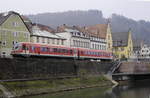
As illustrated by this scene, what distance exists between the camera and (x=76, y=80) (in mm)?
55875

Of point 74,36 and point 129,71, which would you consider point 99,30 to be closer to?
point 74,36

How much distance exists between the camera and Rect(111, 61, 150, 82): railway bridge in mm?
70400

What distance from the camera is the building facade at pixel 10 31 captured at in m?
60.4

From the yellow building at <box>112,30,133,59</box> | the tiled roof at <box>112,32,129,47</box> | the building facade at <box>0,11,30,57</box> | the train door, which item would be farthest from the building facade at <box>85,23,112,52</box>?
the train door

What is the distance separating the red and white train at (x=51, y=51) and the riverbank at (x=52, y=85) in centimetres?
673

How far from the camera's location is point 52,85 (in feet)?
158

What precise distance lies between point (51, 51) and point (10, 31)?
11.1 m

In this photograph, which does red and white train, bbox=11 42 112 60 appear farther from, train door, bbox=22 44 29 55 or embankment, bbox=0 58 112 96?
embankment, bbox=0 58 112 96

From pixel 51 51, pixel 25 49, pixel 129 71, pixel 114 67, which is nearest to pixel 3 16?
pixel 51 51

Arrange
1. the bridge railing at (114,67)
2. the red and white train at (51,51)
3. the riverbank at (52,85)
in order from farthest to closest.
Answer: the bridge railing at (114,67) → the red and white train at (51,51) → the riverbank at (52,85)

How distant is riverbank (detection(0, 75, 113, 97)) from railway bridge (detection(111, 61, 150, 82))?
22.9ft

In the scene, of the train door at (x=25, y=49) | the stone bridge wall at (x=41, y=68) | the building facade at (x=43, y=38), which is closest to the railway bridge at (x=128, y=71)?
the stone bridge wall at (x=41, y=68)

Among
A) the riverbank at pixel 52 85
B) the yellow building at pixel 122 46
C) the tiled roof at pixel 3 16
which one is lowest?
the riverbank at pixel 52 85

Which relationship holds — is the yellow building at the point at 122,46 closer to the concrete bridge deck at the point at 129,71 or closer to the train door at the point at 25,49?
the concrete bridge deck at the point at 129,71
